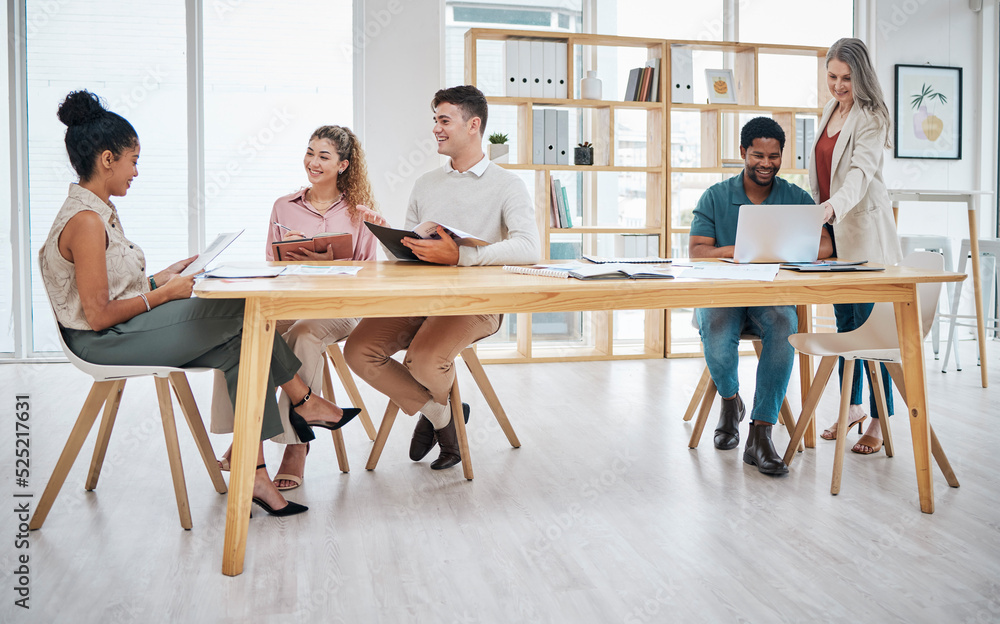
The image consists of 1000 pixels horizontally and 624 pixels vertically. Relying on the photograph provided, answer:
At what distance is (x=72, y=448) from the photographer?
1960 mm

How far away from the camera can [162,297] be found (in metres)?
1.96

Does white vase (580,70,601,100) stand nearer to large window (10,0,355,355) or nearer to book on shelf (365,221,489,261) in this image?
large window (10,0,355,355)

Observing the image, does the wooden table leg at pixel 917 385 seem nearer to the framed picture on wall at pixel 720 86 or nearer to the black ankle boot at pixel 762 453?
the black ankle boot at pixel 762 453

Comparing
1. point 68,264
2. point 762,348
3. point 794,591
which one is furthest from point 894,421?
point 68,264

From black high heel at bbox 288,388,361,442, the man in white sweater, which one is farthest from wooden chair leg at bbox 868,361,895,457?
black high heel at bbox 288,388,361,442

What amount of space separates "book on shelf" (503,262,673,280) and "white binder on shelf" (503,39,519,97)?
7.65 feet

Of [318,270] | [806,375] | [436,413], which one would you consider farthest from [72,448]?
[806,375]

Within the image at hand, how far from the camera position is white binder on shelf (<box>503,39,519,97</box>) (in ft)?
14.0

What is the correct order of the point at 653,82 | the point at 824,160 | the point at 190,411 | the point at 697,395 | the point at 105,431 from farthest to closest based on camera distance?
the point at 653,82 → the point at 697,395 → the point at 824,160 → the point at 105,431 → the point at 190,411

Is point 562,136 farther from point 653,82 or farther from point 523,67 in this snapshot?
point 653,82

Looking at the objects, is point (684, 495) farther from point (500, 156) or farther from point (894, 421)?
point (500, 156)

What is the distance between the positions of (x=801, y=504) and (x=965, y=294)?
3.86 meters

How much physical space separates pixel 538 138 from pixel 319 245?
6.89ft

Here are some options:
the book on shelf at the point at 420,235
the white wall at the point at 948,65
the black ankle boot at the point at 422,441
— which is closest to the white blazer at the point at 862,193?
the book on shelf at the point at 420,235
